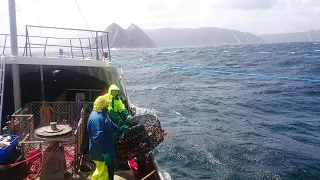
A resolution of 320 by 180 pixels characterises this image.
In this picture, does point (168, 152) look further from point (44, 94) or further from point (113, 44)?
point (113, 44)

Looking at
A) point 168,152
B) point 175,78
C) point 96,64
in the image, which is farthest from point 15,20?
point 175,78

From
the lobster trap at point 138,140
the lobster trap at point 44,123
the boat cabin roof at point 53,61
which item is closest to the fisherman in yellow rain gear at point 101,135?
the lobster trap at point 138,140

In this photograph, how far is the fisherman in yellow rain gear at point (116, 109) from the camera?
6184 millimetres

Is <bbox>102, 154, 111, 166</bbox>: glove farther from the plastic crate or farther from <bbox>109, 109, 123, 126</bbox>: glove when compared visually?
the plastic crate

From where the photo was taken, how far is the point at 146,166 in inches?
264

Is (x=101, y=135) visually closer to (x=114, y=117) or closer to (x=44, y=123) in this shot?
(x=114, y=117)

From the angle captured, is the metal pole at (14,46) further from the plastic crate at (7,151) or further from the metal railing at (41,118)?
the plastic crate at (7,151)

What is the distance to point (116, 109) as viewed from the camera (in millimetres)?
6414

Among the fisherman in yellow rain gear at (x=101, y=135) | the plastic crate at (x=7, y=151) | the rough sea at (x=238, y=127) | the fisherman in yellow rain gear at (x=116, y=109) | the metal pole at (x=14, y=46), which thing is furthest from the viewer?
the rough sea at (x=238, y=127)

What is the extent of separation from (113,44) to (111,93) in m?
193

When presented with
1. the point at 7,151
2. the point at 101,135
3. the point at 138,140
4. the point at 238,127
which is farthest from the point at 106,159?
the point at 238,127

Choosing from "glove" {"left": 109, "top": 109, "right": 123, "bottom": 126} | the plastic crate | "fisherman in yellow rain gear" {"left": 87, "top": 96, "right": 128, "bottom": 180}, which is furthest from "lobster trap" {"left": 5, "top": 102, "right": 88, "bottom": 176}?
"fisherman in yellow rain gear" {"left": 87, "top": 96, "right": 128, "bottom": 180}

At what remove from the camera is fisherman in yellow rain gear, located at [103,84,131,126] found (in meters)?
6.18

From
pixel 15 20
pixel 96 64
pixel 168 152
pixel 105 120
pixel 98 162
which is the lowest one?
pixel 168 152
